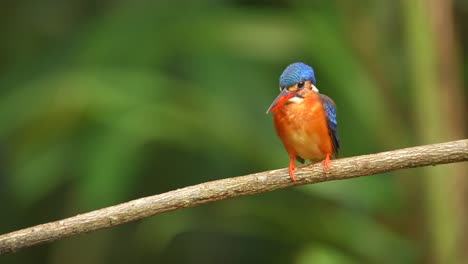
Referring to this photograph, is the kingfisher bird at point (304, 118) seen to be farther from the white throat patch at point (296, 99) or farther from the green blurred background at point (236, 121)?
the green blurred background at point (236, 121)

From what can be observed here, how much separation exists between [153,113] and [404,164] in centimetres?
195

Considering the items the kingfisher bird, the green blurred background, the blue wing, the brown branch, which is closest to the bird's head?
the kingfisher bird

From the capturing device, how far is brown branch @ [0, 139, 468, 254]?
2.28 meters

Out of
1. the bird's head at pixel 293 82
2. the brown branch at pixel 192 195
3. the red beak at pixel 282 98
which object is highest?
the bird's head at pixel 293 82

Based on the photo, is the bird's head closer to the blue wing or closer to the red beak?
the red beak

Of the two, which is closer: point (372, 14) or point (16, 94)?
point (372, 14)

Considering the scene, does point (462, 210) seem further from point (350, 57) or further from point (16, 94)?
point (16, 94)

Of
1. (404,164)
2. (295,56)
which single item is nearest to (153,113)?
(295,56)

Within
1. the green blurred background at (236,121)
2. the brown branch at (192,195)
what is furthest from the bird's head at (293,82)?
the green blurred background at (236,121)

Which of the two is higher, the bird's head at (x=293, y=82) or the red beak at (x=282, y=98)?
the bird's head at (x=293, y=82)

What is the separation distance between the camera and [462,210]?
3.56 metres

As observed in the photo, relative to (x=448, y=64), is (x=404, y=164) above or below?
below

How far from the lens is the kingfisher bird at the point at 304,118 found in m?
2.76

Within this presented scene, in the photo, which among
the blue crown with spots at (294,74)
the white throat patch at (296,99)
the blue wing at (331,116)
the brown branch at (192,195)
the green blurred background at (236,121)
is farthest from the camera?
the green blurred background at (236,121)
